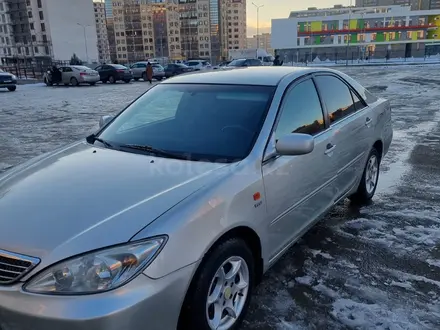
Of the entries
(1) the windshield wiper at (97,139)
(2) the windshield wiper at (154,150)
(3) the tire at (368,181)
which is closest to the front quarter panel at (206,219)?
(2) the windshield wiper at (154,150)

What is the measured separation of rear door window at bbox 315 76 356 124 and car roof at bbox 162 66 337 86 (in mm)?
170

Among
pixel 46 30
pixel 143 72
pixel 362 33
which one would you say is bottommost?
pixel 143 72

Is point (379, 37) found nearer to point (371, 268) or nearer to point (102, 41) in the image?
point (371, 268)

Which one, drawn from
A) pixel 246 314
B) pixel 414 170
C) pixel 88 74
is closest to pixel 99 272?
pixel 246 314

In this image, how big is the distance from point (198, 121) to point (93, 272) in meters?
1.59

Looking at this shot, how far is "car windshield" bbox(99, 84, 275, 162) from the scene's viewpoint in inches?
110

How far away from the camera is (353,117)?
404cm

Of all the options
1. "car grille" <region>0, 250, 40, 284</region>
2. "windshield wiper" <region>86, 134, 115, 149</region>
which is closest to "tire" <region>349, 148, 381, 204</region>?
"windshield wiper" <region>86, 134, 115, 149</region>

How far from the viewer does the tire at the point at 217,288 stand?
6.70ft

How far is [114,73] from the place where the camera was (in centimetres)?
3047

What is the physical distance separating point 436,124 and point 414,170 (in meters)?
4.39

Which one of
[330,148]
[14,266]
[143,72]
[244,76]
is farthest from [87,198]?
[143,72]

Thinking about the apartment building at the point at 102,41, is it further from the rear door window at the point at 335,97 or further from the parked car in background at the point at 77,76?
the rear door window at the point at 335,97

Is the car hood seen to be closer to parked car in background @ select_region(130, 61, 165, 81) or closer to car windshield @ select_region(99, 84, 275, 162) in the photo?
car windshield @ select_region(99, 84, 275, 162)
